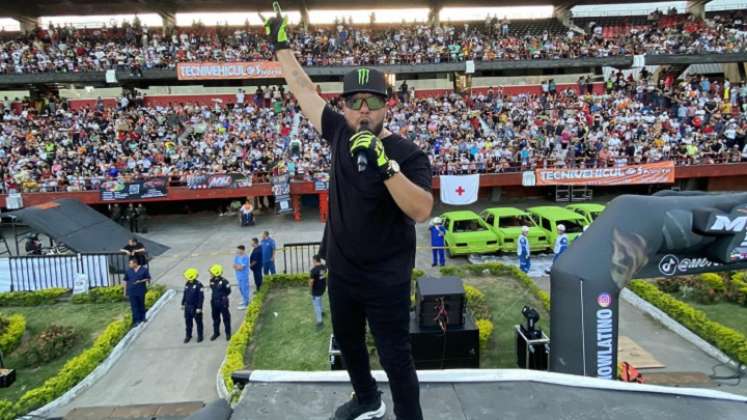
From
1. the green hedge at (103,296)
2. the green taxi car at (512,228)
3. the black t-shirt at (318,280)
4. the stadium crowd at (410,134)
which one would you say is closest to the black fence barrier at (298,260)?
the green hedge at (103,296)

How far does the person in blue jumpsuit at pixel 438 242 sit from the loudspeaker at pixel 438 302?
645 cm

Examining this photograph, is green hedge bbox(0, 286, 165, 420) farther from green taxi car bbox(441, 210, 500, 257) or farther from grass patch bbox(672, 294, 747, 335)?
grass patch bbox(672, 294, 747, 335)

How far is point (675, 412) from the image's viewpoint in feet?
10.7

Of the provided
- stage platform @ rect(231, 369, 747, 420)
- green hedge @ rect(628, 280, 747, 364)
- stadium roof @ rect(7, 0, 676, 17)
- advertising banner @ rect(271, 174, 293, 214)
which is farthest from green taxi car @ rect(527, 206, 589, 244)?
stadium roof @ rect(7, 0, 676, 17)

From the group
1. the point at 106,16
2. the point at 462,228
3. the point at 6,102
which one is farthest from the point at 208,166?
the point at 106,16

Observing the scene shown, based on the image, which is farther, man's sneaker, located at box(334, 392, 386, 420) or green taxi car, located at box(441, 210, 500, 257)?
green taxi car, located at box(441, 210, 500, 257)

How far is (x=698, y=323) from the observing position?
376 inches

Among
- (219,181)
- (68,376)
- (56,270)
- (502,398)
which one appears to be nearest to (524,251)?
(502,398)

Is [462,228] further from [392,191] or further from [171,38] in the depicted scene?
[171,38]

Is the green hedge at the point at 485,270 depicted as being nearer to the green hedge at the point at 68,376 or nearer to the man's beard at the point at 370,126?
the green hedge at the point at 68,376

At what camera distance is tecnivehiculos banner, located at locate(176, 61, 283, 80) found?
26.1 meters

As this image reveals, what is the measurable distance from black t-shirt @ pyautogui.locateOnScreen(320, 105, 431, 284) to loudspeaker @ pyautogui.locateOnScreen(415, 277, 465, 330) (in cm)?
477

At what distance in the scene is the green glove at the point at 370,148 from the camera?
7.04ft

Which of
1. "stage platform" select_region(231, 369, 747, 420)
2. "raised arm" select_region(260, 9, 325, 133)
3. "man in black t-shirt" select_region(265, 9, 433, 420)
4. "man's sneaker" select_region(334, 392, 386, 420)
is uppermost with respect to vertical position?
"raised arm" select_region(260, 9, 325, 133)
